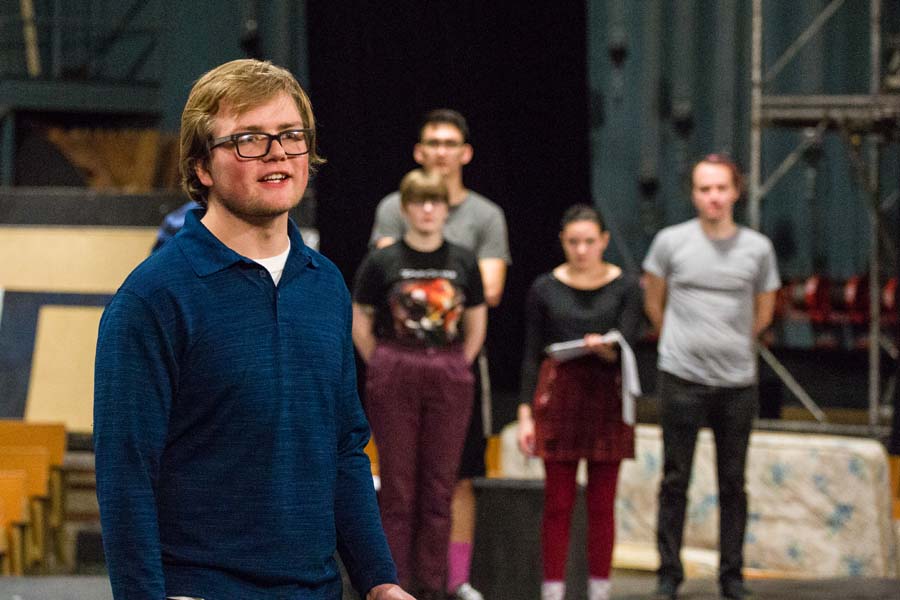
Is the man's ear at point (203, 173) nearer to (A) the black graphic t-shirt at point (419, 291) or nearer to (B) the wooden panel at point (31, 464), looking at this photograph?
(A) the black graphic t-shirt at point (419, 291)

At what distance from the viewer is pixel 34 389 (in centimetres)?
667

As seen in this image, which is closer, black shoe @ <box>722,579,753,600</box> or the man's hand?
the man's hand

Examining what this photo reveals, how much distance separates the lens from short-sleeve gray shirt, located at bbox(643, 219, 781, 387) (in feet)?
13.6

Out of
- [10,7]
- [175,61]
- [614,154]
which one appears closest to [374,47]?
[614,154]

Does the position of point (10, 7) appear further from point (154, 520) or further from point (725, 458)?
point (154, 520)

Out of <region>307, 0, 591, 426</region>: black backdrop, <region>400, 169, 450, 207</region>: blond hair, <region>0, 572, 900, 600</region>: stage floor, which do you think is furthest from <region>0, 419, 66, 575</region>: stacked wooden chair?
<region>400, 169, 450, 207</region>: blond hair

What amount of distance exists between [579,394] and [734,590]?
85cm

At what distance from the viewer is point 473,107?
655cm

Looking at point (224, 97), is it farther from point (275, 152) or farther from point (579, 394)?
point (579, 394)

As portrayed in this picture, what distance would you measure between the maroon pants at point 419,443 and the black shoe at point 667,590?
2.52 feet

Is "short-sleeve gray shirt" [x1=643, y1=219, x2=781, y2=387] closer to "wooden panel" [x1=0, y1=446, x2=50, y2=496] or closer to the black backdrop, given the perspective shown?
the black backdrop

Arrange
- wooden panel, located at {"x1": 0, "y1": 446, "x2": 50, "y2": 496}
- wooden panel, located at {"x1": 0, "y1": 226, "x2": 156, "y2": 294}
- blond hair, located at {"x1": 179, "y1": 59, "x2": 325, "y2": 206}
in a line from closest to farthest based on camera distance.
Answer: blond hair, located at {"x1": 179, "y1": 59, "x2": 325, "y2": 206}, wooden panel, located at {"x1": 0, "y1": 446, "x2": 50, "y2": 496}, wooden panel, located at {"x1": 0, "y1": 226, "x2": 156, "y2": 294}

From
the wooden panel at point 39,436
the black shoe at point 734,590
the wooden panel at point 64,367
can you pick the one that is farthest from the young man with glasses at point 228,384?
the wooden panel at point 64,367

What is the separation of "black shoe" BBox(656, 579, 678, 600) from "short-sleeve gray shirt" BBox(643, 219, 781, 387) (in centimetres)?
67
